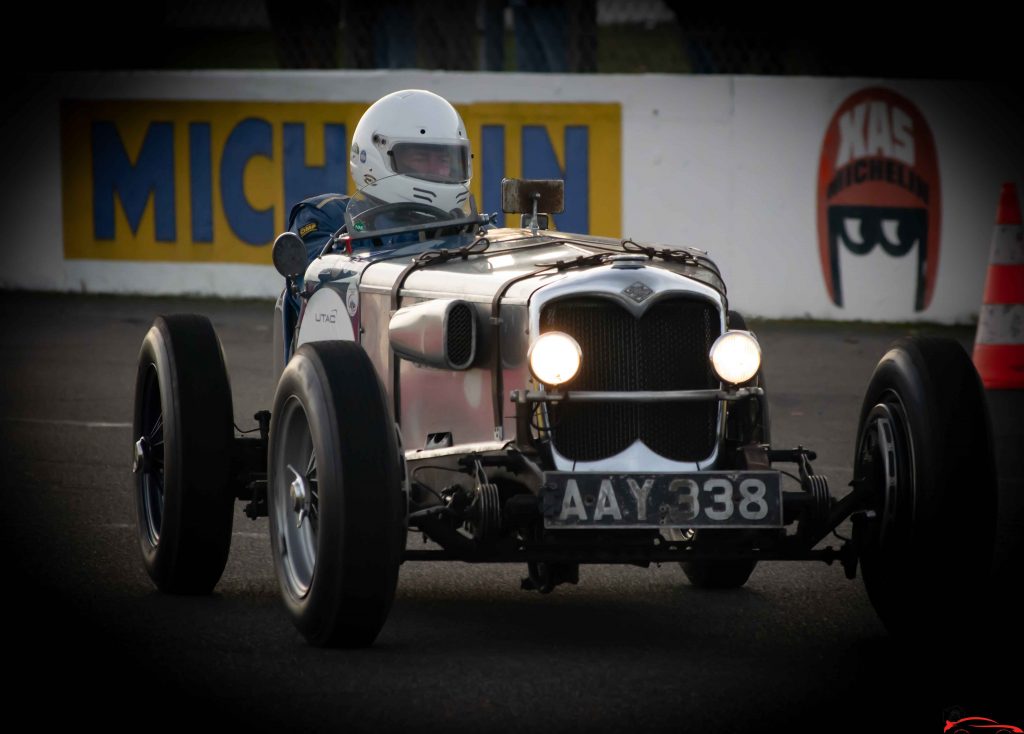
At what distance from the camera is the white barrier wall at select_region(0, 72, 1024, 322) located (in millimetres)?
15312

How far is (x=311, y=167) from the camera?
638 inches

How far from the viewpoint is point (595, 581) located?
7051mm

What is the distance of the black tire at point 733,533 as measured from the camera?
245 inches

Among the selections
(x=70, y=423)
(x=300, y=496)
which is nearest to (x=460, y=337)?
(x=300, y=496)

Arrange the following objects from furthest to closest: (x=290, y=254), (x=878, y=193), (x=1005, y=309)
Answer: (x=878, y=193) < (x=1005, y=309) < (x=290, y=254)

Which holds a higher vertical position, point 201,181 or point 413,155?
point 201,181

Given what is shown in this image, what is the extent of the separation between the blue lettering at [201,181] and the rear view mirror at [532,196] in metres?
9.51

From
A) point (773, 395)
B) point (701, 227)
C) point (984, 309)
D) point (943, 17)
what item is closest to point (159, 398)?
point (773, 395)

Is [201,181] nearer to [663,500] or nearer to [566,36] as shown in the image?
[566,36]

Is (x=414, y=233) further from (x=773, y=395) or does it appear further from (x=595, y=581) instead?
(x=773, y=395)

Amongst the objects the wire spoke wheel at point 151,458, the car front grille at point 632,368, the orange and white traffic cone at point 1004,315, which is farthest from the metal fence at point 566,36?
the car front grille at point 632,368

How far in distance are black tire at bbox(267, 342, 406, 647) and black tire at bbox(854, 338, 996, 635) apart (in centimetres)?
150

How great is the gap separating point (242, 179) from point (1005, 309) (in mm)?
6857

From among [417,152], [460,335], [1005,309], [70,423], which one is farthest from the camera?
[1005,309]
